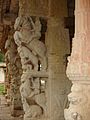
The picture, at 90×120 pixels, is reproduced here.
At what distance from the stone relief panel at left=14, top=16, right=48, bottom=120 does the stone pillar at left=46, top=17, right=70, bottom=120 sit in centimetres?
16

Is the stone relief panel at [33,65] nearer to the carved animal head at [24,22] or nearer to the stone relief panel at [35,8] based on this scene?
the carved animal head at [24,22]

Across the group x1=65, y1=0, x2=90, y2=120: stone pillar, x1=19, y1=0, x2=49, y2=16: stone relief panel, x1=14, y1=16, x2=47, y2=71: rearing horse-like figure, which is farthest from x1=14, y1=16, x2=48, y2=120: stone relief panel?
x1=65, y1=0, x2=90, y2=120: stone pillar

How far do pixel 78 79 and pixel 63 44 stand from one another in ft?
9.73

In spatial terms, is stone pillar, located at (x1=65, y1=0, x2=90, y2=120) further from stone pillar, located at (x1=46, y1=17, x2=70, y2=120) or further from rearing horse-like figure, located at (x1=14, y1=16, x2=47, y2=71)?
rearing horse-like figure, located at (x1=14, y1=16, x2=47, y2=71)

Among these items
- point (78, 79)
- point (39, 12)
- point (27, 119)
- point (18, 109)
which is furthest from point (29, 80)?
point (18, 109)

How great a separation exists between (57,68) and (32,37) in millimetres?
794

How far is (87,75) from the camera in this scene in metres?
5.02

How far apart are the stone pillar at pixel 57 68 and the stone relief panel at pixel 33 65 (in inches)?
6.4

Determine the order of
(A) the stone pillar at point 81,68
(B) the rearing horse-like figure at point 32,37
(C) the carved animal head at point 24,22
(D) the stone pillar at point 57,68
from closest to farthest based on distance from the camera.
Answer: (A) the stone pillar at point 81,68, (D) the stone pillar at point 57,68, (B) the rearing horse-like figure at point 32,37, (C) the carved animal head at point 24,22

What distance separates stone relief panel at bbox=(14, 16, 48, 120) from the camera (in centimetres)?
805

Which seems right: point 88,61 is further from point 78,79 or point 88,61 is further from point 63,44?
point 63,44

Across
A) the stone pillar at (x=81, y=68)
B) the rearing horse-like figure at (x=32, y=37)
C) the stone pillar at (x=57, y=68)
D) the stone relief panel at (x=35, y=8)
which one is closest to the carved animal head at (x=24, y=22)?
the rearing horse-like figure at (x=32, y=37)

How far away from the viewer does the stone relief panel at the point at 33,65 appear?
805cm

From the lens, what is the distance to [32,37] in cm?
805
